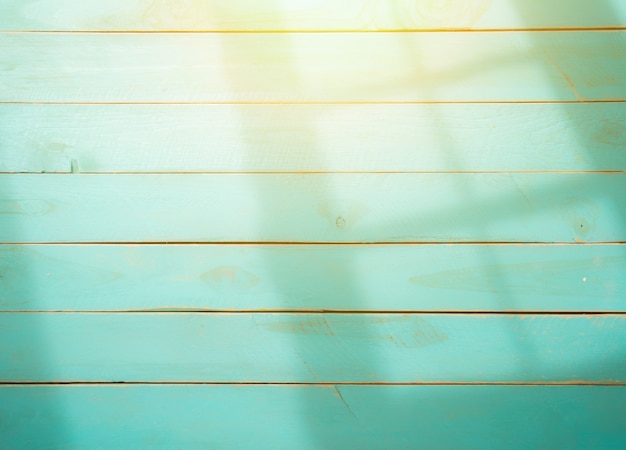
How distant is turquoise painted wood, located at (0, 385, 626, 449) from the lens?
0.94 m

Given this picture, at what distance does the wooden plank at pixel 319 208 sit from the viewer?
0.96 m

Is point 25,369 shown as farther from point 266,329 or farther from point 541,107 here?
point 541,107

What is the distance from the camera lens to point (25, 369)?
95 cm

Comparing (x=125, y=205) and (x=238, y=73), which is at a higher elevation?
(x=238, y=73)

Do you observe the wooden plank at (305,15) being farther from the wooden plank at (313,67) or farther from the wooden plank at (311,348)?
the wooden plank at (311,348)

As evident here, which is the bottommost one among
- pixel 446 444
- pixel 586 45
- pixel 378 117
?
pixel 446 444

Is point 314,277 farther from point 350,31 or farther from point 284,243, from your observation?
point 350,31

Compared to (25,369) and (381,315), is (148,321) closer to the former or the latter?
(25,369)

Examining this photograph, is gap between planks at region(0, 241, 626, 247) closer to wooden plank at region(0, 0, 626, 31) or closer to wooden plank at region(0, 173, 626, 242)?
wooden plank at region(0, 173, 626, 242)

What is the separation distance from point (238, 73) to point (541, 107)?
53 cm

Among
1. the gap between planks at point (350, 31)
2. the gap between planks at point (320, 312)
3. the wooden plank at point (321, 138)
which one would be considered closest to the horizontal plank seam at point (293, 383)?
the gap between planks at point (320, 312)

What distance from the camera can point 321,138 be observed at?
0.97m

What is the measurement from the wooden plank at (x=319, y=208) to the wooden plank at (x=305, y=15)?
0.27 meters

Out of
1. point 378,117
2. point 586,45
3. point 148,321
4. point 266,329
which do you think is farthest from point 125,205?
point 586,45
